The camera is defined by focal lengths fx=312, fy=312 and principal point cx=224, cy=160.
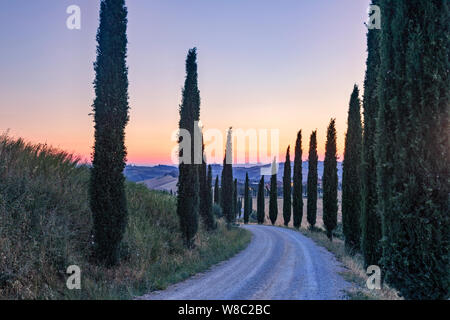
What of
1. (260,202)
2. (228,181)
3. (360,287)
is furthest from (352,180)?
(260,202)

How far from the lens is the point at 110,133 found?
10977 mm

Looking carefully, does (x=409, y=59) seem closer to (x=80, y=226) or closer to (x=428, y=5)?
(x=428, y=5)

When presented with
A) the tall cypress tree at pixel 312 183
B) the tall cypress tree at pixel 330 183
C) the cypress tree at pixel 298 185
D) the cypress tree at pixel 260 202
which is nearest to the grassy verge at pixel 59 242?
the tall cypress tree at pixel 330 183

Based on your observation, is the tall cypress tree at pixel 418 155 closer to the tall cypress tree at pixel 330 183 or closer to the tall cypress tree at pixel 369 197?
the tall cypress tree at pixel 369 197

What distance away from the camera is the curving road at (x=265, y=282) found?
26.3 feet

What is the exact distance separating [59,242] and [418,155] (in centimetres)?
955

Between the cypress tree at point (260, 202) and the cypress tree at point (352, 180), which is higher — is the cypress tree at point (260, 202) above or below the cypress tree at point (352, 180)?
below

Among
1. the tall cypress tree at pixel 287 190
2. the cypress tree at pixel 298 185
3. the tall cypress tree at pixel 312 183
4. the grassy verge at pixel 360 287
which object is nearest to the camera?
the grassy verge at pixel 360 287

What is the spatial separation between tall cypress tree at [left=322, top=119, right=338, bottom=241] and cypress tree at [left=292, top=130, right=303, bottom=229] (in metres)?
11.1

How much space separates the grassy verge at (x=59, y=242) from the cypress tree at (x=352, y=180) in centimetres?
841

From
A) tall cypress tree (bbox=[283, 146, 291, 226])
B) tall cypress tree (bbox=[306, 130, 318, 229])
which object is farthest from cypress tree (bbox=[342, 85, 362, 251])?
tall cypress tree (bbox=[283, 146, 291, 226])

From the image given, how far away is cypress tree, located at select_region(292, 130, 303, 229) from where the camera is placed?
42.0m

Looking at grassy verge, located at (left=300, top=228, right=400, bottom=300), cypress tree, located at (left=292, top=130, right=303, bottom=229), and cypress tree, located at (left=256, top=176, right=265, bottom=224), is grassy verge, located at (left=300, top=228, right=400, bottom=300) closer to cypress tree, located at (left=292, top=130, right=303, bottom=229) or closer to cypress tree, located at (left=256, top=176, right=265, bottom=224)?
cypress tree, located at (left=292, top=130, right=303, bottom=229)
